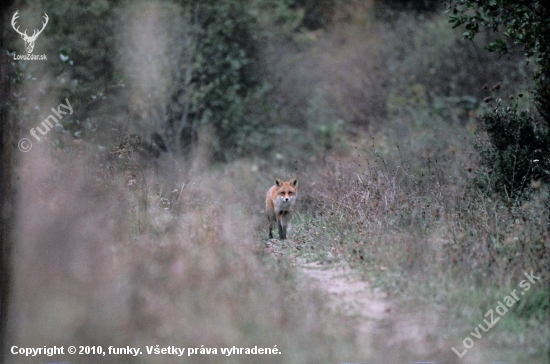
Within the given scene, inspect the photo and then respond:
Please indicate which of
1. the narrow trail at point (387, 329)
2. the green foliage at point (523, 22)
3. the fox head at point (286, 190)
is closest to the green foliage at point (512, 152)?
the green foliage at point (523, 22)

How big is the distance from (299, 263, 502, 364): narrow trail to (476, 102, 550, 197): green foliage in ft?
12.2

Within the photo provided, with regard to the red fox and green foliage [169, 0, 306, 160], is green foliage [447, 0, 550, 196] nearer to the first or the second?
the red fox

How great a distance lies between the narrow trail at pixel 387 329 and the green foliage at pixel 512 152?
12.2 ft

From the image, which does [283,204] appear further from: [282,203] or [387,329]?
[387,329]

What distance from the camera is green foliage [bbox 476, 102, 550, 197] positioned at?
9.58 metres

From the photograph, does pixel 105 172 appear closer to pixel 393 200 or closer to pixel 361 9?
pixel 393 200

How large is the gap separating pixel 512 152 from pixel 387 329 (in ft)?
16.1

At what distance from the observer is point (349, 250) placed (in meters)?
8.30

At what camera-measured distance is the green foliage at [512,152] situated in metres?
9.58

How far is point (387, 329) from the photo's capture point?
6.11 m

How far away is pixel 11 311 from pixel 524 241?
19.6ft

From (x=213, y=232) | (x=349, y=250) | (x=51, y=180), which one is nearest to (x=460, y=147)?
(x=349, y=250)

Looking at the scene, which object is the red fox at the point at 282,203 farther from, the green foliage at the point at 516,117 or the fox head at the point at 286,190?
the green foliage at the point at 516,117

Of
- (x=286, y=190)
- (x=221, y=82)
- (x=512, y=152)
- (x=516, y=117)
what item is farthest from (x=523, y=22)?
(x=221, y=82)
